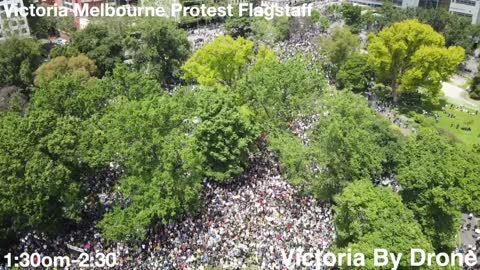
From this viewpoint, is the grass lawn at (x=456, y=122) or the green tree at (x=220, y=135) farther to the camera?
the grass lawn at (x=456, y=122)

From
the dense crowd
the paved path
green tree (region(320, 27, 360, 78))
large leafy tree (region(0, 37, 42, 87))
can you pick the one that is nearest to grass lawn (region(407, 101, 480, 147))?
the paved path

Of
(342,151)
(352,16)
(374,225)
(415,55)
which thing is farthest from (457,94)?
(374,225)

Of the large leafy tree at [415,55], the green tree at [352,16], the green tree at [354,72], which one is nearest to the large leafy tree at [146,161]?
the green tree at [354,72]

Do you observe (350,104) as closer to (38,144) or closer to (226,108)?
(226,108)

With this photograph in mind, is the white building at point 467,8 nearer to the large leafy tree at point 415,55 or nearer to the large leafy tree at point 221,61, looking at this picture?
the large leafy tree at point 415,55

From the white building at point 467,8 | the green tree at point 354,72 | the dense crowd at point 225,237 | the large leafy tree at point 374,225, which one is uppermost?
the white building at point 467,8

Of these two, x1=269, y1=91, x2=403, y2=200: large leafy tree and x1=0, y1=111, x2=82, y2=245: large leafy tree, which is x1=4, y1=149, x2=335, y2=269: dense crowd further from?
x1=269, y1=91, x2=403, y2=200: large leafy tree

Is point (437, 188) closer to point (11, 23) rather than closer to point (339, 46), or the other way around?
point (339, 46)
